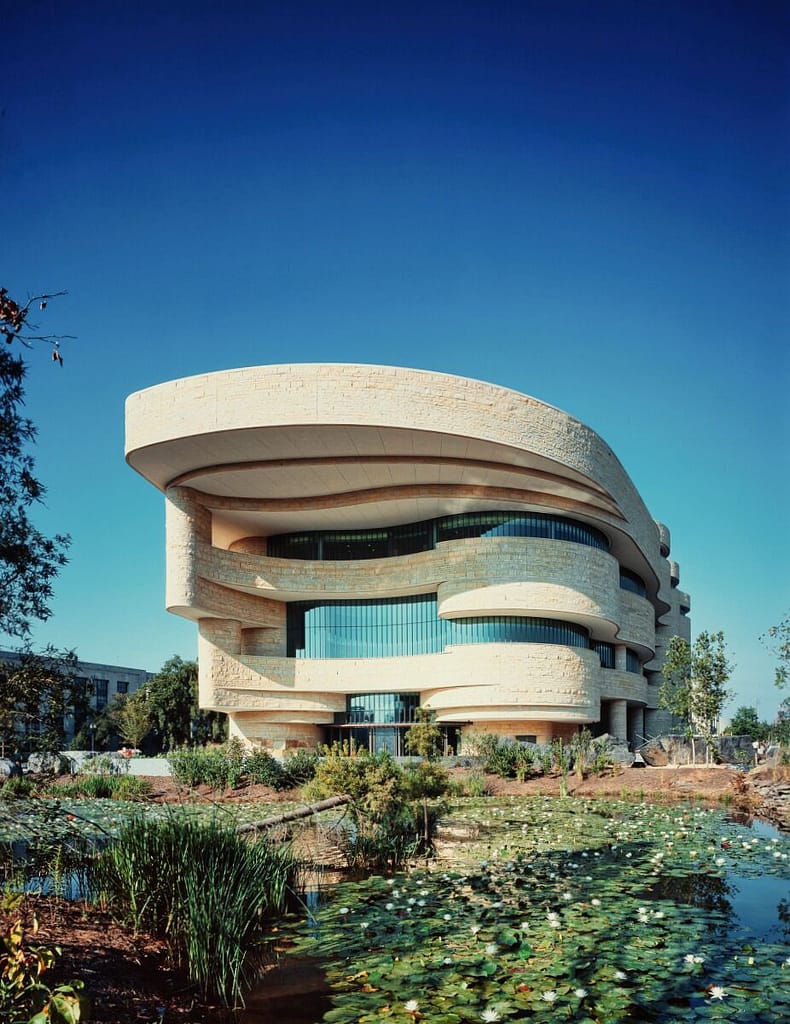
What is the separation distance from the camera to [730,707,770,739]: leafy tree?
67994 millimetres

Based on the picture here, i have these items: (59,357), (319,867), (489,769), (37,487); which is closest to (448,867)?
(319,867)

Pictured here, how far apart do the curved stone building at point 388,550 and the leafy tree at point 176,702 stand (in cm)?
1060

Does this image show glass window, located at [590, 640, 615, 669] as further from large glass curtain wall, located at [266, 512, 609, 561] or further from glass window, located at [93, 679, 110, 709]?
glass window, located at [93, 679, 110, 709]

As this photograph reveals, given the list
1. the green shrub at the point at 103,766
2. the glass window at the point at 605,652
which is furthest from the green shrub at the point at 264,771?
the glass window at the point at 605,652

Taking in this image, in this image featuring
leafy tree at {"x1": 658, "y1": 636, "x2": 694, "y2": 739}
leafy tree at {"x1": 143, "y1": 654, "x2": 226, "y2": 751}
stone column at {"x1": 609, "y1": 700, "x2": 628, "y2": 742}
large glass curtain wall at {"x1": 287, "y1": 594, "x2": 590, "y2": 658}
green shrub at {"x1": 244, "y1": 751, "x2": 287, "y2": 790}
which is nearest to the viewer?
green shrub at {"x1": 244, "y1": 751, "x2": 287, "y2": 790}

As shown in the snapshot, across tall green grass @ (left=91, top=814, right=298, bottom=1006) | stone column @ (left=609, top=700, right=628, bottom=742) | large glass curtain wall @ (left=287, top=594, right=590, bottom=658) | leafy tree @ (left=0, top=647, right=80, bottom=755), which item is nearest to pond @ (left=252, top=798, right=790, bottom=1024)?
tall green grass @ (left=91, top=814, right=298, bottom=1006)

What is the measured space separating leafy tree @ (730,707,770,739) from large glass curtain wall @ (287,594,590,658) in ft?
104

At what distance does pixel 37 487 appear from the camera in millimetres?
7363

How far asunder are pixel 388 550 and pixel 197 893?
3389 cm

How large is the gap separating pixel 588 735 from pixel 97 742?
41431mm

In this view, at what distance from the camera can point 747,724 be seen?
74625mm

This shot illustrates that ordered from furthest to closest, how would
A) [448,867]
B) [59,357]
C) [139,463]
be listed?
[139,463]
[448,867]
[59,357]

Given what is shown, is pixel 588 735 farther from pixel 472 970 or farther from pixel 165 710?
pixel 165 710

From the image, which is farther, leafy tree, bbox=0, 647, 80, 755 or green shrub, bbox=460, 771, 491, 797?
green shrub, bbox=460, 771, 491, 797
